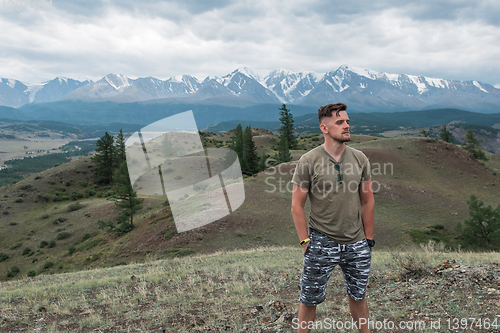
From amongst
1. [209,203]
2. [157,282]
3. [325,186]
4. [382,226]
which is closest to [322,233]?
[325,186]

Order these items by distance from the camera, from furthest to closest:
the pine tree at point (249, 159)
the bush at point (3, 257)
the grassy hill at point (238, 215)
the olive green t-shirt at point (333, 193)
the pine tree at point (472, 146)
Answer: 1. the pine tree at point (249, 159)
2. the pine tree at point (472, 146)
3. the bush at point (3, 257)
4. the grassy hill at point (238, 215)
5. the olive green t-shirt at point (333, 193)

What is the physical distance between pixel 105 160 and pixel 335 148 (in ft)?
211

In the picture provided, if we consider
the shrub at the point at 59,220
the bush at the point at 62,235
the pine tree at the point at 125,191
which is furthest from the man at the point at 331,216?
the shrub at the point at 59,220

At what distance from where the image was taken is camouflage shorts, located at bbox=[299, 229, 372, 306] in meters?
3.22

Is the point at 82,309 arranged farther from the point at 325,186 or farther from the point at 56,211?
the point at 56,211

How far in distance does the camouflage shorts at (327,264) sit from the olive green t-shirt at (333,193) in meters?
0.10

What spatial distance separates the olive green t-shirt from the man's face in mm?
175

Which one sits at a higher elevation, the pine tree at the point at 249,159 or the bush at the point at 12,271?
the pine tree at the point at 249,159

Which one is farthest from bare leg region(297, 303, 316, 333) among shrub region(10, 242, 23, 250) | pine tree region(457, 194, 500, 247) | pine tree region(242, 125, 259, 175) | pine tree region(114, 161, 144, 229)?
pine tree region(242, 125, 259, 175)

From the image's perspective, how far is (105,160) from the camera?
58156 millimetres

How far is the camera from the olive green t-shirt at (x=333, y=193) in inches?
126

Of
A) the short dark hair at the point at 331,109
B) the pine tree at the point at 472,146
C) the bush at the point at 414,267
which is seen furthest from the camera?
the pine tree at the point at 472,146

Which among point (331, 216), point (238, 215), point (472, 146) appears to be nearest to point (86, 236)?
point (238, 215)

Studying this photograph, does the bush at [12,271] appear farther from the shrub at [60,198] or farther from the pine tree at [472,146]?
the pine tree at [472,146]
